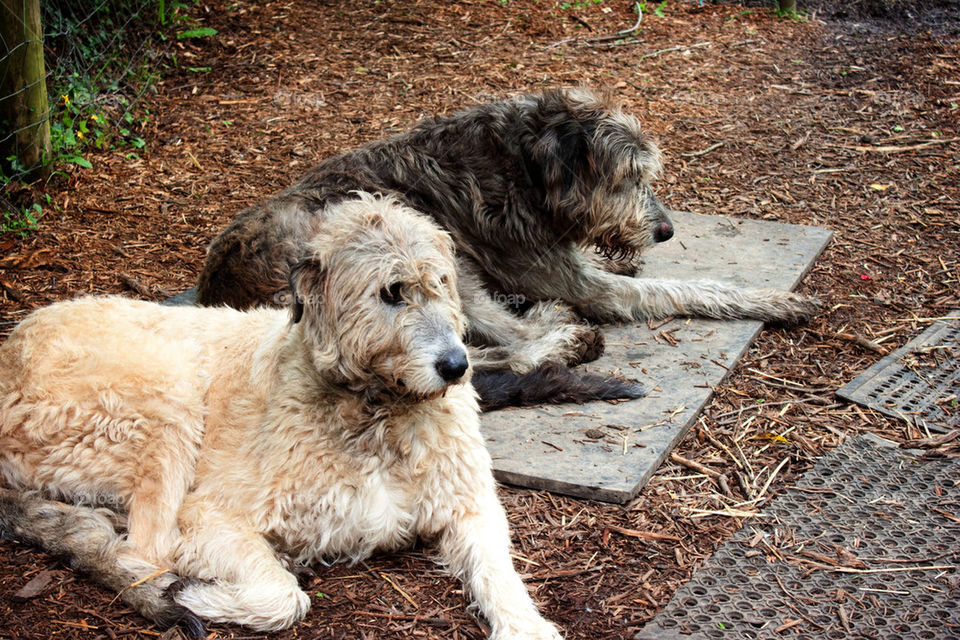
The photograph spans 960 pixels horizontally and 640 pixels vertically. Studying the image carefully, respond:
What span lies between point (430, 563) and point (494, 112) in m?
3.31

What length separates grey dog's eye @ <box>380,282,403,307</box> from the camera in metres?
3.88

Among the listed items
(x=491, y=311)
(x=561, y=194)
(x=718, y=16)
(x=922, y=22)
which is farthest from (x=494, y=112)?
(x=922, y=22)

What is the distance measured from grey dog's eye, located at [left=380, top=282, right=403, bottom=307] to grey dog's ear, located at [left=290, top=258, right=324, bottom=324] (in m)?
0.29

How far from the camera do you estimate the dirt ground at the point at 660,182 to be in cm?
413

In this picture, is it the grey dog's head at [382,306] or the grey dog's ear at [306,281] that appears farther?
the grey dog's ear at [306,281]

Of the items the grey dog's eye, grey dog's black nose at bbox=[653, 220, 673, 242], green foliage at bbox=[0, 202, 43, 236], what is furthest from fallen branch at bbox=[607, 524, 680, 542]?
green foliage at bbox=[0, 202, 43, 236]

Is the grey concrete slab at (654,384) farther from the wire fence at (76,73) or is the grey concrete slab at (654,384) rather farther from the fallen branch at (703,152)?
the wire fence at (76,73)

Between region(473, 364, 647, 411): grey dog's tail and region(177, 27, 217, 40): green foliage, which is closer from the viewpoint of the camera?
region(473, 364, 647, 411): grey dog's tail

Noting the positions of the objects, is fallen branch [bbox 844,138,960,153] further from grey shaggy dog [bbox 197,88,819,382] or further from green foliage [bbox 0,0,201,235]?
green foliage [bbox 0,0,201,235]

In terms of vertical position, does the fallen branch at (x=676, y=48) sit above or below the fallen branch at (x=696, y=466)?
above

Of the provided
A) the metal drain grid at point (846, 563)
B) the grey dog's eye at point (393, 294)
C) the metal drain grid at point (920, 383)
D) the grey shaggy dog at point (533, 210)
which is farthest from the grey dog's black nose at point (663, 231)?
the grey dog's eye at point (393, 294)

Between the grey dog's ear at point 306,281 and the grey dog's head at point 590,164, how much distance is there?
8.41ft

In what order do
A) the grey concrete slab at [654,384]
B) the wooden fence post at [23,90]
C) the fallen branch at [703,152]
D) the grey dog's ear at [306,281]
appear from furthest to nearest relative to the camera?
the fallen branch at [703,152], the wooden fence post at [23,90], the grey concrete slab at [654,384], the grey dog's ear at [306,281]

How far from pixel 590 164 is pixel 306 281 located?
9.10 feet
